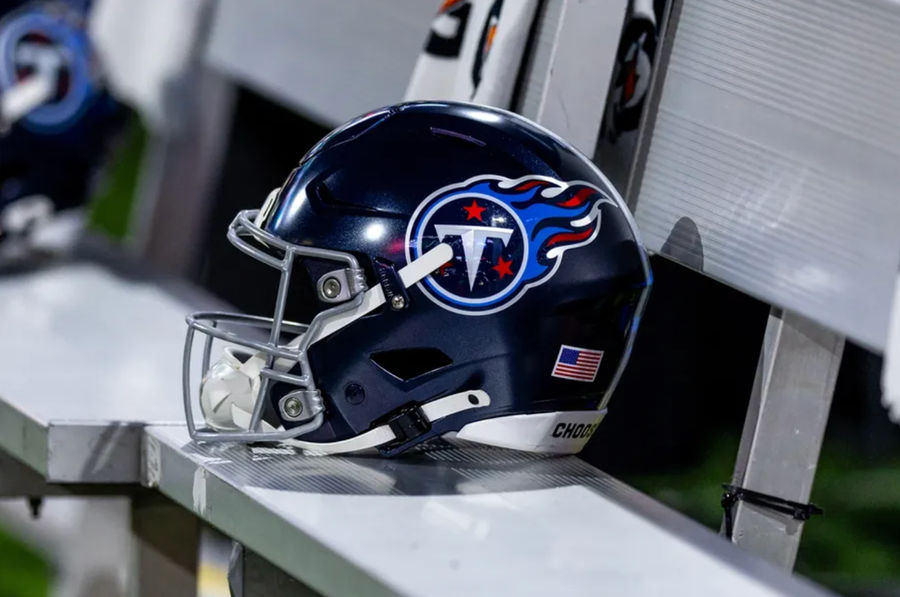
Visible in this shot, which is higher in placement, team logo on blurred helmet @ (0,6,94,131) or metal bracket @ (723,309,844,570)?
team logo on blurred helmet @ (0,6,94,131)

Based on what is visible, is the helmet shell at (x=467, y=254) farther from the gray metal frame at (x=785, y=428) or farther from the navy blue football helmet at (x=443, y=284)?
the gray metal frame at (x=785, y=428)

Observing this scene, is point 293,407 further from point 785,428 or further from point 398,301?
point 785,428

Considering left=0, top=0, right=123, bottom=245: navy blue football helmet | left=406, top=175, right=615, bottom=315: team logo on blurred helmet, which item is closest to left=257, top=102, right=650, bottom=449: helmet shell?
left=406, top=175, right=615, bottom=315: team logo on blurred helmet

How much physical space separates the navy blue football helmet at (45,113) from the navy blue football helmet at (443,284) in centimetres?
102

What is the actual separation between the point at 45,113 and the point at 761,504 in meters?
1.31

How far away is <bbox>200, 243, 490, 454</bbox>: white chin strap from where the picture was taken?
113cm

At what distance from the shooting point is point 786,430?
126 centimetres

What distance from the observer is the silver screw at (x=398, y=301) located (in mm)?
1134

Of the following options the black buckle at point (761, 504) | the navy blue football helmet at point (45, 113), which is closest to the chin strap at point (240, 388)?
the black buckle at point (761, 504)

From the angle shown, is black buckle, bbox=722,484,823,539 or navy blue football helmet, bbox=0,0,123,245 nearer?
black buckle, bbox=722,484,823,539

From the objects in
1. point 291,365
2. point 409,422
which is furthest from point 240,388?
point 409,422

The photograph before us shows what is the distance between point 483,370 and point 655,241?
281 mm

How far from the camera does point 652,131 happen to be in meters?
1.35

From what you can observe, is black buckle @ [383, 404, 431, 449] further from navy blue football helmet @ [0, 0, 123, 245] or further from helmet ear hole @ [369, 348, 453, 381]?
navy blue football helmet @ [0, 0, 123, 245]
